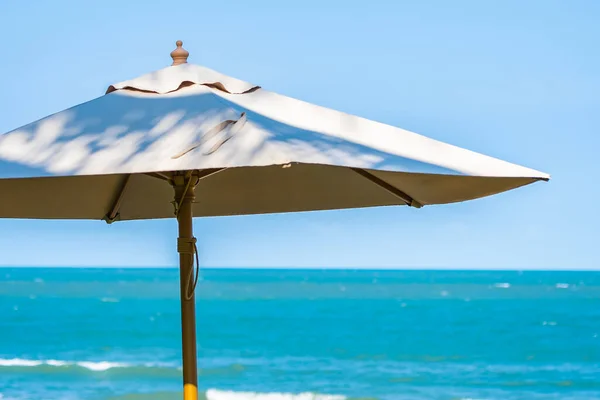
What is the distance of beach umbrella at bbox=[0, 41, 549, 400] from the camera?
2121 mm

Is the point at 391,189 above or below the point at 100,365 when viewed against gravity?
above

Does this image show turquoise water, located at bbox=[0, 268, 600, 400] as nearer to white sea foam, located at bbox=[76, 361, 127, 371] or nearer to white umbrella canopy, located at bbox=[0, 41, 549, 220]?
white sea foam, located at bbox=[76, 361, 127, 371]

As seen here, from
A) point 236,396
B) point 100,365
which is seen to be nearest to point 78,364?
point 100,365

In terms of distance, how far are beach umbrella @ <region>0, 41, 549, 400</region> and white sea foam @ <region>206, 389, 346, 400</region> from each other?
10.1 meters

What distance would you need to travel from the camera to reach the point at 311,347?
854 inches

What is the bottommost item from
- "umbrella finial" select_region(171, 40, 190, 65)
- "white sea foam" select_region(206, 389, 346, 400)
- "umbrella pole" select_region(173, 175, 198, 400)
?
"white sea foam" select_region(206, 389, 346, 400)

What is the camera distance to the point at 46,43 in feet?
96.1

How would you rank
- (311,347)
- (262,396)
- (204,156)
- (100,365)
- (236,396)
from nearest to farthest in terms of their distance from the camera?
1. (204,156)
2. (236,396)
3. (262,396)
4. (100,365)
5. (311,347)

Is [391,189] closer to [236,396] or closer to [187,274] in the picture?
[187,274]

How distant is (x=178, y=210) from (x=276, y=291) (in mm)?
44118

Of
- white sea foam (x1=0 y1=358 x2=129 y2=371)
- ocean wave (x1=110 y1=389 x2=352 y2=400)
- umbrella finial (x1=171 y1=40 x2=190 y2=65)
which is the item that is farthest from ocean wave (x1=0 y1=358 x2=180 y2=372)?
umbrella finial (x1=171 y1=40 x2=190 y2=65)

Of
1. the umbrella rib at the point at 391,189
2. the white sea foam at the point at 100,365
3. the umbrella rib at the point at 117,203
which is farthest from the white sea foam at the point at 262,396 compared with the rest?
the umbrella rib at the point at 391,189

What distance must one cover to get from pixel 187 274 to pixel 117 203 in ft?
2.62

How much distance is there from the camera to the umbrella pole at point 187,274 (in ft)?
9.52
